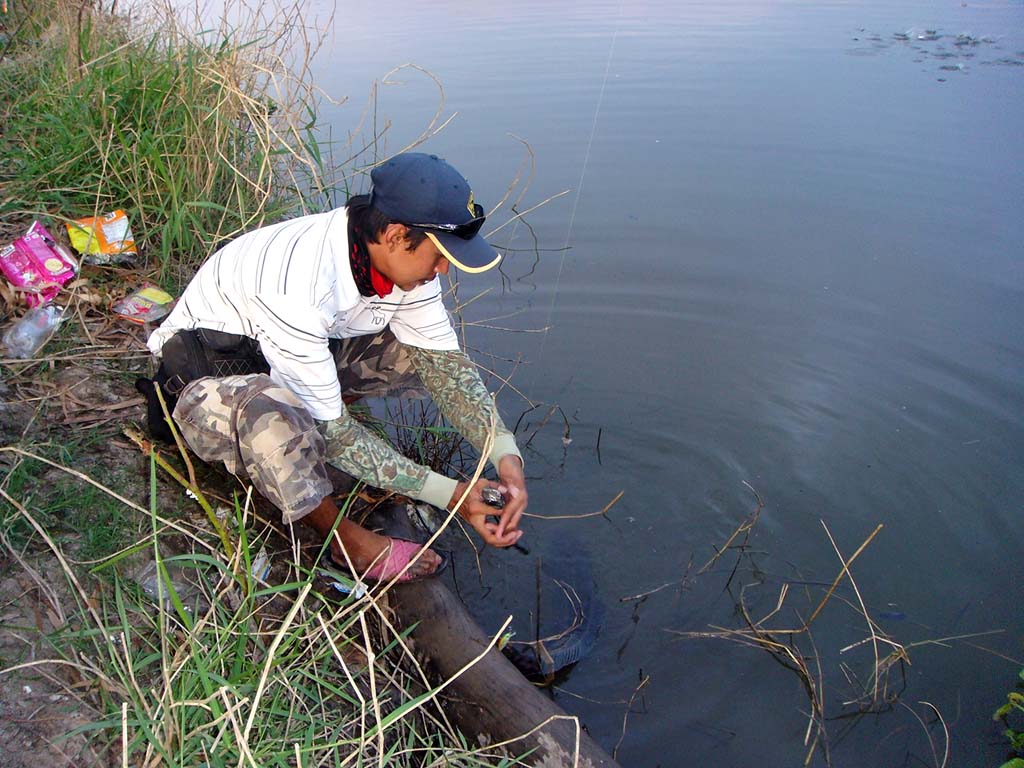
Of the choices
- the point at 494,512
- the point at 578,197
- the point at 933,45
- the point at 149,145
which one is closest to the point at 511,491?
the point at 494,512

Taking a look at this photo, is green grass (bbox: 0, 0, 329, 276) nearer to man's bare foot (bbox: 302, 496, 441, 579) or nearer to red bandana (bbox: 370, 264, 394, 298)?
red bandana (bbox: 370, 264, 394, 298)

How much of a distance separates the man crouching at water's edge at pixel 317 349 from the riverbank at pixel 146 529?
7.1 inches

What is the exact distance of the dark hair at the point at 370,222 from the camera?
2.09m

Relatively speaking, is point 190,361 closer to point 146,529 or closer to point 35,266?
point 146,529

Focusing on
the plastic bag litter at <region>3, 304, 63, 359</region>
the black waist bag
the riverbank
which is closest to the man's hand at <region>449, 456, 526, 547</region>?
the riverbank

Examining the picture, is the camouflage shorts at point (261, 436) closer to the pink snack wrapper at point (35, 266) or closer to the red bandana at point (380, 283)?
the red bandana at point (380, 283)

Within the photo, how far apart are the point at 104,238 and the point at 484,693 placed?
94.6 inches

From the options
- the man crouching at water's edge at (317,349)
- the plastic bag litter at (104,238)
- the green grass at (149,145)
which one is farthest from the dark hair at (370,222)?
the plastic bag litter at (104,238)

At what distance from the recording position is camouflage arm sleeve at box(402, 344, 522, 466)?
2.59 m

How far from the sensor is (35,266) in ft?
9.75

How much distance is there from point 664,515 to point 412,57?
563cm

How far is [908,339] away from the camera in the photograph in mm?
3992

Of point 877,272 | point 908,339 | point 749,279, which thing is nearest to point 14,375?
point 749,279

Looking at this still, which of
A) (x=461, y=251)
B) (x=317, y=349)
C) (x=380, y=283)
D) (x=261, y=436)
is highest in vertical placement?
(x=461, y=251)
